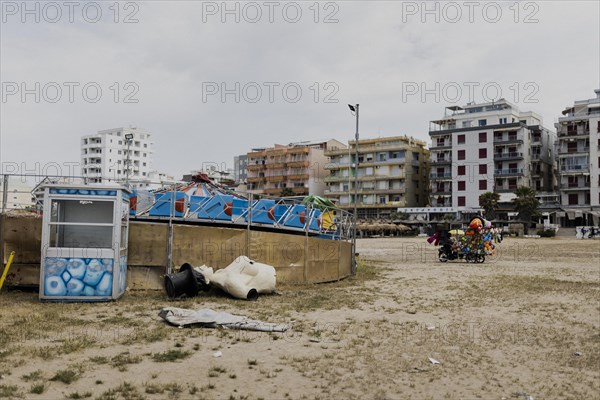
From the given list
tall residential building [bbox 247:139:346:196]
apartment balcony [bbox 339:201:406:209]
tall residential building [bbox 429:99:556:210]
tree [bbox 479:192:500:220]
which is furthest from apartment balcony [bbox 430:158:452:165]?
tall residential building [bbox 247:139:346:196]

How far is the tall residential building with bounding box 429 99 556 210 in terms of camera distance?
85375 mm

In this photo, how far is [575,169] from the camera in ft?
267

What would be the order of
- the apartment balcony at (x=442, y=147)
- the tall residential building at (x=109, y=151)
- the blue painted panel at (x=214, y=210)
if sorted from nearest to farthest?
the blue painted panel at (x=214, y=210) → the apartment balcony at (x=442, y=147) → the tall residential building at (x=109, y=151)

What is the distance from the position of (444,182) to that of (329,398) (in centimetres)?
8869

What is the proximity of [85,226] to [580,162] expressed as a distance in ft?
271

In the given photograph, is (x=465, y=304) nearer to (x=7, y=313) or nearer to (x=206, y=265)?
(x=206, y=265)

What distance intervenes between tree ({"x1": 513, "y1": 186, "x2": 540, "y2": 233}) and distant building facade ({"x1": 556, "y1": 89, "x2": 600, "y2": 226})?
7.02 metres

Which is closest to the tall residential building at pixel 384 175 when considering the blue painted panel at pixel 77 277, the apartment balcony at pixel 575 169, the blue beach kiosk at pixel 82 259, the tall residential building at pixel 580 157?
the tall residential building at pixel 580 157

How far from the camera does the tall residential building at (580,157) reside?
80.1 m

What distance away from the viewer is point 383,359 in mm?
7941

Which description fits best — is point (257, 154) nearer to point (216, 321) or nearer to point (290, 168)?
point (290, 168)

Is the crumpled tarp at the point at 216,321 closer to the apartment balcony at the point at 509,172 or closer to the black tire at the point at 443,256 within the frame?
the black tire at the point at 443,256

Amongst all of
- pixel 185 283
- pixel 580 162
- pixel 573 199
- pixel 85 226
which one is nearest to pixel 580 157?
pixel 580 162

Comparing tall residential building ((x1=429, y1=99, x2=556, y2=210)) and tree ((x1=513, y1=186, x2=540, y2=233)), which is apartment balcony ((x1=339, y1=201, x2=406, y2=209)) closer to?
tall residential building ((x1=429, y1=99, x2=556, y2=210))
